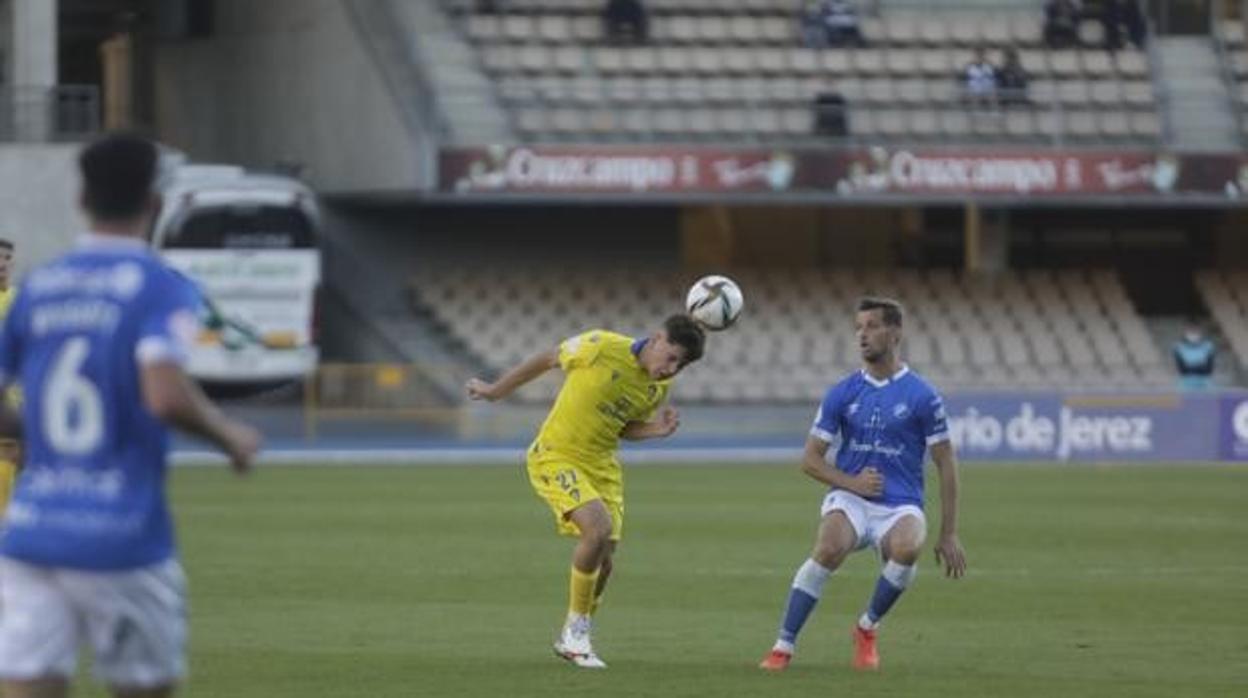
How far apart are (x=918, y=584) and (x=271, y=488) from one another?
1251 cm

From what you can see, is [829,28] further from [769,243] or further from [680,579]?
[680,579]

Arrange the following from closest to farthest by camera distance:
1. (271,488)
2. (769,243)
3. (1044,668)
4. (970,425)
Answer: (1044,668), (271,488), (970,425), (769,243)

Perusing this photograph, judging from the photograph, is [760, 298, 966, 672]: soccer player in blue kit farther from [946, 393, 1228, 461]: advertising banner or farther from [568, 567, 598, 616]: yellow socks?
[946, 393, 1228, 461]: advertising banner

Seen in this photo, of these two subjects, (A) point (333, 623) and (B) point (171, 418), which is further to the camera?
(A) point (333, 623)

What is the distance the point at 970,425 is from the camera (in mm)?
37625

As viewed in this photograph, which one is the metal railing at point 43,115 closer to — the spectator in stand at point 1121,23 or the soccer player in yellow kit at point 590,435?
the spectator in stand at point 1121,23

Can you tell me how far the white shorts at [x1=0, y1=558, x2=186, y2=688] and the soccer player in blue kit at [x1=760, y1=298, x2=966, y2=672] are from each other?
6938 millimetres

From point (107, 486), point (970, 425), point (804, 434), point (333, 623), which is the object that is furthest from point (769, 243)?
point (107, 486)

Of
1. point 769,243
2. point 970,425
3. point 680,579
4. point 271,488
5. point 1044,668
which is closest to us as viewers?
point 1044,668

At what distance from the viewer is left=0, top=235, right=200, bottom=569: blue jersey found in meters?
7.93

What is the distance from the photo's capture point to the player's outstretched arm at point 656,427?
14.9 m

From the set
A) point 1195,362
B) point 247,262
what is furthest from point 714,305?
point 247,262

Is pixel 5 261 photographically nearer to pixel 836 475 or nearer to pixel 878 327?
pixel 836 475

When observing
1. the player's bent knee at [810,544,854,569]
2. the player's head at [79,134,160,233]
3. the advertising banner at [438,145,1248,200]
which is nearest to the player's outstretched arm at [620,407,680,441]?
the player's bent knee at [810,544,854,569]
